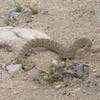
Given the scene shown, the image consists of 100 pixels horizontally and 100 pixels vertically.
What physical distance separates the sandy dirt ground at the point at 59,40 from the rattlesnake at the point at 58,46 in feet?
0.32

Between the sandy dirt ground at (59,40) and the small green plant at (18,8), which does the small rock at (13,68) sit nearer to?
the sandy dirt ground at (59,40)

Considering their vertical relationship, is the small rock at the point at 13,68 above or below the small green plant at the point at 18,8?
below

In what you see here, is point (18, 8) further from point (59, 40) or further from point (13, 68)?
point (13, 68)

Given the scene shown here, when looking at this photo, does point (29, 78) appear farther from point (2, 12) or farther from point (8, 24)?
point (2, 12)

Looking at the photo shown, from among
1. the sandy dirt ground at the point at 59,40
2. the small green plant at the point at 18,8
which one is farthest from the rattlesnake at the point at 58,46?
the small green plant at the point at 18,8

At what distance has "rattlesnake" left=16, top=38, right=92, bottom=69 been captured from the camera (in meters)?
6.18

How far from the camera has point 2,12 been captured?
26.7ft

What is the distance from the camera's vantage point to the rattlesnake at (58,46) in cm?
618

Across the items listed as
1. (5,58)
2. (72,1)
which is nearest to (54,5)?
(72,1)

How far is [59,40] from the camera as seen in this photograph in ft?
22.3

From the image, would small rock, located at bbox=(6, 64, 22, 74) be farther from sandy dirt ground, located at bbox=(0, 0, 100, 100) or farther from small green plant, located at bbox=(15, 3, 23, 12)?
small green plant, located at bbox=(15, 3, 23, 12)

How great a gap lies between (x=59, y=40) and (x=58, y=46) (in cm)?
48

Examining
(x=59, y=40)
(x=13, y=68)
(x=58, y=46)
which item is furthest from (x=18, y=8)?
(x=13, y=68)

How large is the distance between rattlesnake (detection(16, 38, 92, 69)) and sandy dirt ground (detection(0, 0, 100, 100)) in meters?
0.10
